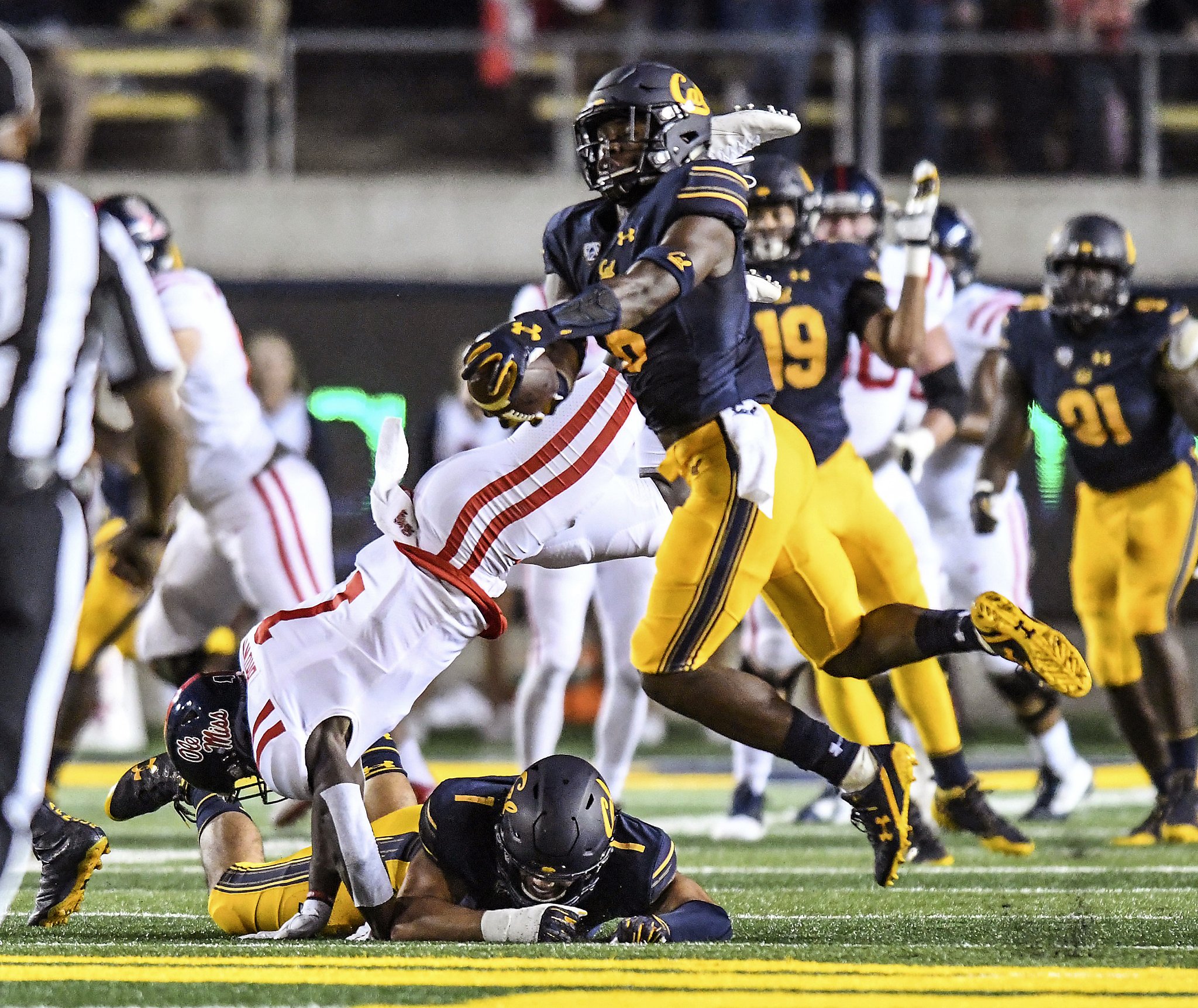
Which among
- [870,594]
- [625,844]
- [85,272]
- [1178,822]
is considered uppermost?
[85,272]

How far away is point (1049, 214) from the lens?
10.9 metres

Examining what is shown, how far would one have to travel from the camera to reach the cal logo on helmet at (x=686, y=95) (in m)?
4.14

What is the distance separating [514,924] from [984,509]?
2.78 metres

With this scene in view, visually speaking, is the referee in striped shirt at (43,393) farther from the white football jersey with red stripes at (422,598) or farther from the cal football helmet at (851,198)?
the cal football helmet at (851,198)

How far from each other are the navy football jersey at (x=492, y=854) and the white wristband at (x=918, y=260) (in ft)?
6.49

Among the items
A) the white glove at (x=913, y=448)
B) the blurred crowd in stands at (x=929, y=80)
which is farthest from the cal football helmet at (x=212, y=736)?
the blurred crowd in stands at (x=929, y=80)

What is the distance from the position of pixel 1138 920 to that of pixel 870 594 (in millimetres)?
1143

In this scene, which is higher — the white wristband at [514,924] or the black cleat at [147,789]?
the black cleat at [147,789]

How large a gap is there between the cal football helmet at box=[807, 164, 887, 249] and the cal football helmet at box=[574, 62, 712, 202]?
195cm

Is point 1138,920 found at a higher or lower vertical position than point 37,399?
lower

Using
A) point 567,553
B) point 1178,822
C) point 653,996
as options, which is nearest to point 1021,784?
point 1178,822

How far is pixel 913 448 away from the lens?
230 inches

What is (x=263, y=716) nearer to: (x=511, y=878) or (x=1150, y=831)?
(x=511, y=878)

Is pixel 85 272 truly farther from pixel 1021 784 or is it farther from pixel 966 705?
pixel 966 705
